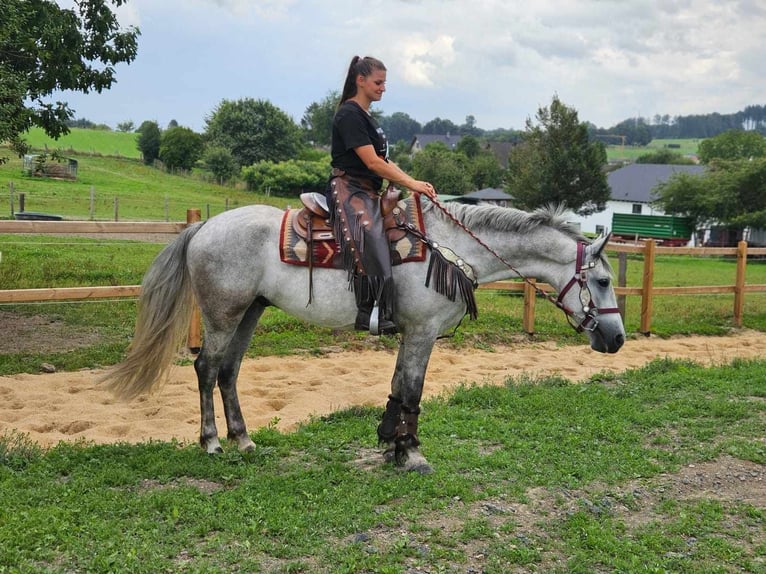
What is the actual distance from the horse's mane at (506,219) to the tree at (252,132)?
49.3 meters

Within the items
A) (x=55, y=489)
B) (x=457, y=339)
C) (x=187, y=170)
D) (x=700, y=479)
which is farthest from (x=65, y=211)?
(x=187, y=170)

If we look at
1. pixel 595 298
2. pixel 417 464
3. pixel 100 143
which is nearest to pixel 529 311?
pixel 595 298

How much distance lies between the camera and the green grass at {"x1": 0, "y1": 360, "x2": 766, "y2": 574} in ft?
11.5

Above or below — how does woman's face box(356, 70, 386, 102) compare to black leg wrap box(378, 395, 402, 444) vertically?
above

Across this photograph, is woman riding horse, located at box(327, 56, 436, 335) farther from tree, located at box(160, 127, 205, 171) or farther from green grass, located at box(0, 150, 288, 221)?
tree, located at box(160, 127, 205, 171)

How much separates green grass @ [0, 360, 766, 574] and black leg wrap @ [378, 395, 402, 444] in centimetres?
25

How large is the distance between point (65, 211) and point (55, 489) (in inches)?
755

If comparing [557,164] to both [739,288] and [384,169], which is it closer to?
[739,288]

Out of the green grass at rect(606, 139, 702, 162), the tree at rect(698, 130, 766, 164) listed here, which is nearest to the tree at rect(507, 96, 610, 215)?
the tree at rect(698, 130, 766, 164)

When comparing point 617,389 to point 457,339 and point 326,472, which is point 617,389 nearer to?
point 457,339

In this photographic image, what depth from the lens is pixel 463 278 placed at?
15.6ft

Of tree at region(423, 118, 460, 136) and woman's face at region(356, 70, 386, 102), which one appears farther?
tree at region(423, 118, 460, 136)

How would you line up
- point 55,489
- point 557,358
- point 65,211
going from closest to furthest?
point 55,489 < point 557,358 < point 65,211

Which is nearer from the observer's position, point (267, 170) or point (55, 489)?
point (55, 489)
